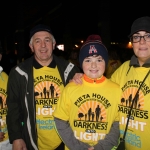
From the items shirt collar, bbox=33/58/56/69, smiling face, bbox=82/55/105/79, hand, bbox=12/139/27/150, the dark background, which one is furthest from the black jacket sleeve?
the dark background

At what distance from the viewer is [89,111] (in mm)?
2506

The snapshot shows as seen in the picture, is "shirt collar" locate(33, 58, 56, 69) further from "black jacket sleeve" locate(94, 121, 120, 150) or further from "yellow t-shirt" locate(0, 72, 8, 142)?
"black jacket sleeve" locate(94, 121, 120, 150)

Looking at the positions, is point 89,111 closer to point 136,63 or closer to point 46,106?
point 46,106

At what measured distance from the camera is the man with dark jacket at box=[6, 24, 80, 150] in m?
2.88

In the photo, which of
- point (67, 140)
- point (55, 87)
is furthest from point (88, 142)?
point (55, 87)

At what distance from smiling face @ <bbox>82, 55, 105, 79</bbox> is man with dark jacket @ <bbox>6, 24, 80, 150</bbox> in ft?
1.96

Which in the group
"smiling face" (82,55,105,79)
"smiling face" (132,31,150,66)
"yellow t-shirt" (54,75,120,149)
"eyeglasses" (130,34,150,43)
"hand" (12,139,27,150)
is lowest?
"hand" (12,139,27,150)

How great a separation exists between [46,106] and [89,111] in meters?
0.67

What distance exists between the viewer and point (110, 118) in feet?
8.33

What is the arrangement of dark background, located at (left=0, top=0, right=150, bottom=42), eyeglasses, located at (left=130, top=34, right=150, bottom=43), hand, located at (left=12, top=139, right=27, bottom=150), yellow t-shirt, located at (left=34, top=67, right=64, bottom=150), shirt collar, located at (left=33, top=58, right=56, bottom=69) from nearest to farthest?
eyeglasses, located at (left=130, top=34, right=150, bottom=43)
hand, located at (left=12, top=139, right=27, bottom=150)
yellow t-shirt, located at (left=34, top=67, right=64, bottom=150)
shirt collar, located at (left=33, top=58, right=56, bottom=69)
dark background, located at (left=0, top=0, right=150, bottom=42)

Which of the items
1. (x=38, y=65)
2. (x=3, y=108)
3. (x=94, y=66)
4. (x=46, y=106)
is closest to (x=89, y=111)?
(x=94, y=66)

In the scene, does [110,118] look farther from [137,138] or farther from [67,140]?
[67,140]

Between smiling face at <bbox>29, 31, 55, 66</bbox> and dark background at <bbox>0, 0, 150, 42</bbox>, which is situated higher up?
dark background at <bbox>0, 0, 150, 42</bbox>

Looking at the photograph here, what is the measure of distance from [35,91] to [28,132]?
0.54m
